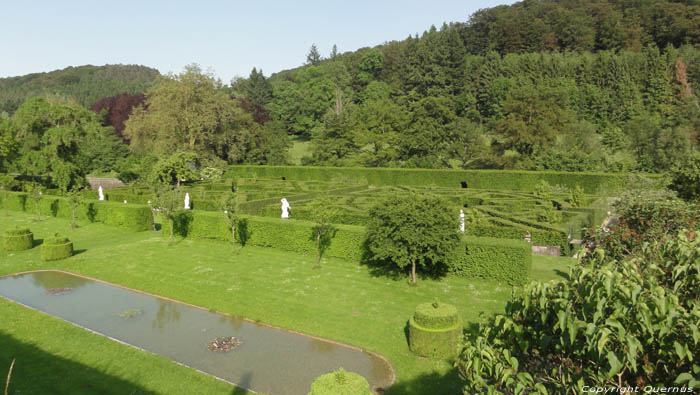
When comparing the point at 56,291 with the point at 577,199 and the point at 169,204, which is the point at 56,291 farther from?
the point at 577,199

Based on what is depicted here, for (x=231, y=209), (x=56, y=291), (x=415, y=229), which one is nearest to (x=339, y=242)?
(x=415, y=229)

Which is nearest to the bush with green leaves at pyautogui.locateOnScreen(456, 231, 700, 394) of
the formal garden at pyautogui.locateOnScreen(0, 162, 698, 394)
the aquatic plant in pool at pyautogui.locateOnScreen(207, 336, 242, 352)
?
the formal garden at pyautogui.locateOnScreen(0, 162, 698, 394)

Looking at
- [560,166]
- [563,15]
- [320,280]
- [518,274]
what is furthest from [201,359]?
[563,15]

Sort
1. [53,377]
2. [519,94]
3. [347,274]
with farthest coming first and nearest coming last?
[519,94]
[347,274]
[53,377]

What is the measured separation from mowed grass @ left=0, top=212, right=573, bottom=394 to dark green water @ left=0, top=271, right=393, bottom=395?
45 centimetres

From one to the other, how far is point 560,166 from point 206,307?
1374 inches

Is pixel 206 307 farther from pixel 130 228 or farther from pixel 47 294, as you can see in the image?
pixel 130 228

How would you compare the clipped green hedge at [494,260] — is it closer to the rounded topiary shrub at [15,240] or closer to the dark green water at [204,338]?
the dark green water at [204,338]

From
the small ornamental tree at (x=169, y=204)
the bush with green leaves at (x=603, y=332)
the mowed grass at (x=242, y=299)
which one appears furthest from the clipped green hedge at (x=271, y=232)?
the bush with green leaves at (x=603, y=332)

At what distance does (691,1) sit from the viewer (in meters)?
80.8

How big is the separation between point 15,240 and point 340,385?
811 inches

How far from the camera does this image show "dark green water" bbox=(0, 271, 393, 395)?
8.71 m

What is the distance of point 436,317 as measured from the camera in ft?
30.1

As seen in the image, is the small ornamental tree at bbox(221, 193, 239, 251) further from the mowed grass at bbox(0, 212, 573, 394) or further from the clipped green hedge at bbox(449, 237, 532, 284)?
the clipped green hedge at bbox(449, 237, 532, 284)
